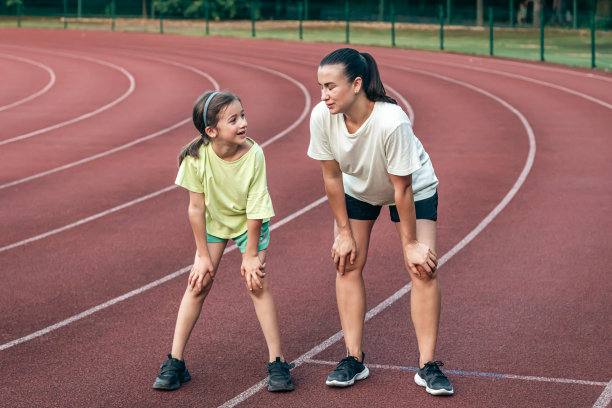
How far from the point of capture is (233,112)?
5.16m

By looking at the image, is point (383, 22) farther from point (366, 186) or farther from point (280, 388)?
point (280, 388)

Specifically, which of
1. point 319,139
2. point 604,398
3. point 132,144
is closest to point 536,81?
point 132,144

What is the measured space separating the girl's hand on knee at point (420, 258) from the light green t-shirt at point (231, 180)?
A: 0.80 metres

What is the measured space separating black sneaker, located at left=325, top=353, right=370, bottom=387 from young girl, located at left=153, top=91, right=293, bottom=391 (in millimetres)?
257

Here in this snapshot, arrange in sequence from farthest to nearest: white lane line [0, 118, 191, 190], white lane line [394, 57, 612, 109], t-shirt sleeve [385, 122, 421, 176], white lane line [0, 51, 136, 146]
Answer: white lane line [394, 57, 612, 109], white lane line [0, 51, 136, 146], white lane line [0, 118, 191, 190], t-shirt sleeve [385, 122, 421, 176]

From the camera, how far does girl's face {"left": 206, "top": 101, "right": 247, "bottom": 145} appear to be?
16.8ft

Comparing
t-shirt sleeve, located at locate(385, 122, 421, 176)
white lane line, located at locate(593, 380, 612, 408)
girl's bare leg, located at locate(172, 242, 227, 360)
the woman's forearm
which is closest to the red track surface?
white lane line, located at locate(593, 380, 612, 408)

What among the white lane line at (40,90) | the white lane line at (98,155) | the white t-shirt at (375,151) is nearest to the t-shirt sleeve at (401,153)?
the white t-shirt at (375,151)

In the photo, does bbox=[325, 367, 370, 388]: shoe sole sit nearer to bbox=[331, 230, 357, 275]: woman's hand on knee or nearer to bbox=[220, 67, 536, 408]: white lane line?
bbox=[220, 67, 536, 408]: white lane line

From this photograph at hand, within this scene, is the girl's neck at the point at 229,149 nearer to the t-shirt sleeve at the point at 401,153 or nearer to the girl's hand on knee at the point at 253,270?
the girl's hand on knee at the point at 253,270

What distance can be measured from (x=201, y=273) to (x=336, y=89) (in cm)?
131

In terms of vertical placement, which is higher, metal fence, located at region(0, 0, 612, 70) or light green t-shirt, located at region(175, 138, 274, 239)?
metal fence, located at region(0, 0, 612, 70)

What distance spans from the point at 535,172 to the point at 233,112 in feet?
26.7

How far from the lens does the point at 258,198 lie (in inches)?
205
